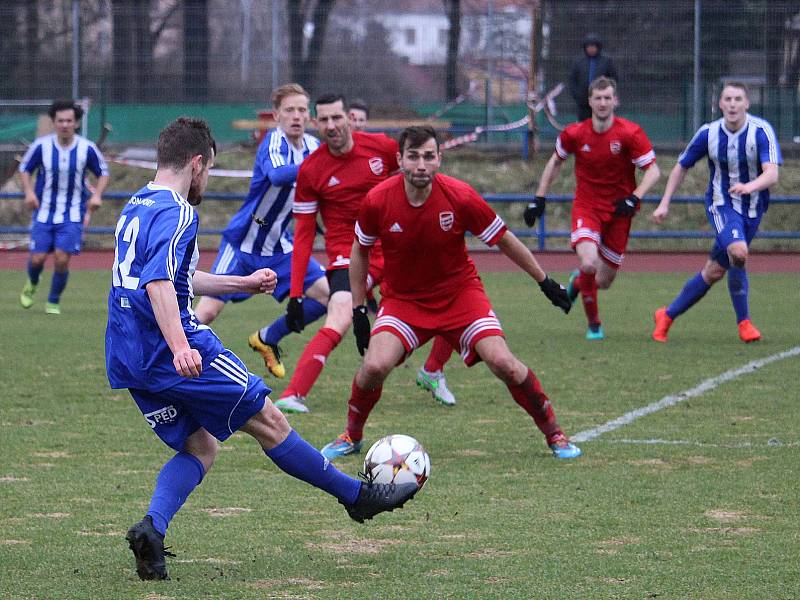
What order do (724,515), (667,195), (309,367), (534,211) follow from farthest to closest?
(667,195) → (534,211) → (309,367) → (724,515)

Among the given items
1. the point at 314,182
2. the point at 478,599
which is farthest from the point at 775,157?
the point at 478,599

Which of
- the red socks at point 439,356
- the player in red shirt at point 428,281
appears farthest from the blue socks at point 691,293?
the player in red shirt at point 428,281

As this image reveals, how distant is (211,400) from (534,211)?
5.86m

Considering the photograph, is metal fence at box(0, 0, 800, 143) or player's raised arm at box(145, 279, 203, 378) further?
metal fence at box(0, 0, 800, 143)

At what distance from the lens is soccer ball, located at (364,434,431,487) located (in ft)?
16.9

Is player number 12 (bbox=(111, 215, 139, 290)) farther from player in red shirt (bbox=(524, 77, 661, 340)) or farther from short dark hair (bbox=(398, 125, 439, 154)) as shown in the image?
player in red shirt (bbox=(524, 77, 661, 340))

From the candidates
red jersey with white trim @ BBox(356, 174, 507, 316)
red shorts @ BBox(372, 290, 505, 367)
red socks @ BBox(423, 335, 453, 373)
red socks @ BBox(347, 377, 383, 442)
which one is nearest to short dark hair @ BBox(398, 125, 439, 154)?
red jersey with white trim @ BBox(356, 174, 507, 316)

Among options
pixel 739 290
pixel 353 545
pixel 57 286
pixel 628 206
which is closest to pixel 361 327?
pixel 353 545

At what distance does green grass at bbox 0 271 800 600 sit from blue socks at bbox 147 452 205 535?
204 mm

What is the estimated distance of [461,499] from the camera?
5859mm

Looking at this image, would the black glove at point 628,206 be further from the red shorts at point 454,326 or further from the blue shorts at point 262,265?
the red shorts at point 454,326

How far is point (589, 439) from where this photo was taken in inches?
283

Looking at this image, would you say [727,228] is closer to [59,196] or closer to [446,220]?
[446,220]

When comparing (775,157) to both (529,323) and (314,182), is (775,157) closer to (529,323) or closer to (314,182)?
(529,323)
